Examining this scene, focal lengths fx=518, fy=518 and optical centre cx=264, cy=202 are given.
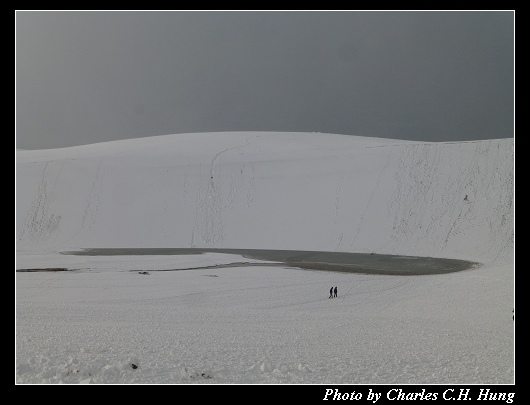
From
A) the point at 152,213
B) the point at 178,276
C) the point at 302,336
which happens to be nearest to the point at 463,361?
the point at 302,336

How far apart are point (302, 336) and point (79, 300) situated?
7.88 m

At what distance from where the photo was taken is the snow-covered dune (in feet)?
114

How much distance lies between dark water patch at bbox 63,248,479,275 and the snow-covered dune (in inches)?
88.8

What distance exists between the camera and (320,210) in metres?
39.6

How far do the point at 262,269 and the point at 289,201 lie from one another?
59.3 feet

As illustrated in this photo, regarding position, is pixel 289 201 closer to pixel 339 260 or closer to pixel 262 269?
pixel 339 260

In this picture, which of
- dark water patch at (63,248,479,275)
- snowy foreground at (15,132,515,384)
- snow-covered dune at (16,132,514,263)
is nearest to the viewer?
snowy foreground at (15,132,515,384)

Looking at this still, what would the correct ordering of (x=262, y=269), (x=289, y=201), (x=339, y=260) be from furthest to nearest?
(x=289, y=201) < (x=339, y=260) < (x=262, y=269)

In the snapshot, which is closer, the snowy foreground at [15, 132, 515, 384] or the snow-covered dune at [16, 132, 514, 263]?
the snowy foreground at [15, 132, 515, 384]

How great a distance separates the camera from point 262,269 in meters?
23.8

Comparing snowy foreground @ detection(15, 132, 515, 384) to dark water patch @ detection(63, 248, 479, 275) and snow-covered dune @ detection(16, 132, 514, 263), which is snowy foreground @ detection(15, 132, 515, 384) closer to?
snow-covered dune @ detection(16, 132, 514, 263)

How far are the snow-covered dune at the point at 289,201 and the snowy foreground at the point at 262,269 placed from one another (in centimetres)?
15

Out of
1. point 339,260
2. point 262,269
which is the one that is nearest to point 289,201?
point 339,260

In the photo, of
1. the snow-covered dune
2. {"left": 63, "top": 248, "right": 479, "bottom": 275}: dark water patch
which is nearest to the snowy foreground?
the snow-covered dune
